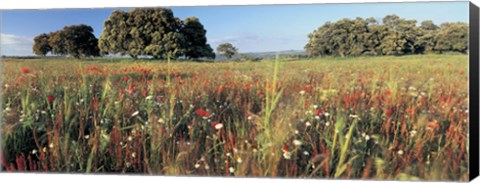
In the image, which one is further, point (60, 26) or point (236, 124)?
point (60, 26)

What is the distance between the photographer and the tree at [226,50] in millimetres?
6832

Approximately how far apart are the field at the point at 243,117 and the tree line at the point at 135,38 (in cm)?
16

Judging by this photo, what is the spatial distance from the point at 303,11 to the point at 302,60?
1.78ft

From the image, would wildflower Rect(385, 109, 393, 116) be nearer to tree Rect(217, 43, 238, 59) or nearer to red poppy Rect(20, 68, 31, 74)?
tree Rect(217, 43, 238, 59)

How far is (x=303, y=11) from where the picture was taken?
6.67m

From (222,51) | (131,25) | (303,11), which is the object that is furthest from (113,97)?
(303,11)

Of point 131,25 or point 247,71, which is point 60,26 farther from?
point 247,71

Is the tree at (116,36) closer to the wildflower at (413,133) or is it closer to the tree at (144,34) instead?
the tree at (144,34)

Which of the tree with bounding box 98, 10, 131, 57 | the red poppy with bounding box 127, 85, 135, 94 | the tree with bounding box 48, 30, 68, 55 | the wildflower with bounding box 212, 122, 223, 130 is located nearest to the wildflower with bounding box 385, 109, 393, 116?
the wildflower with bounding box 212, 122, 223, 130

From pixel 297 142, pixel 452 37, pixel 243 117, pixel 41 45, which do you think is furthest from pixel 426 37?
pixel 41 45

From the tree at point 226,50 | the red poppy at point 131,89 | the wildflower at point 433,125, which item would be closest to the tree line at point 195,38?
the tree at point 226,50

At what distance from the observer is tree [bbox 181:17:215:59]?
6.89 metres

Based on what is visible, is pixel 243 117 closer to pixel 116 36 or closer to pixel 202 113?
pixel 202 113

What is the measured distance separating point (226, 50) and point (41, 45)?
90.1 inches
